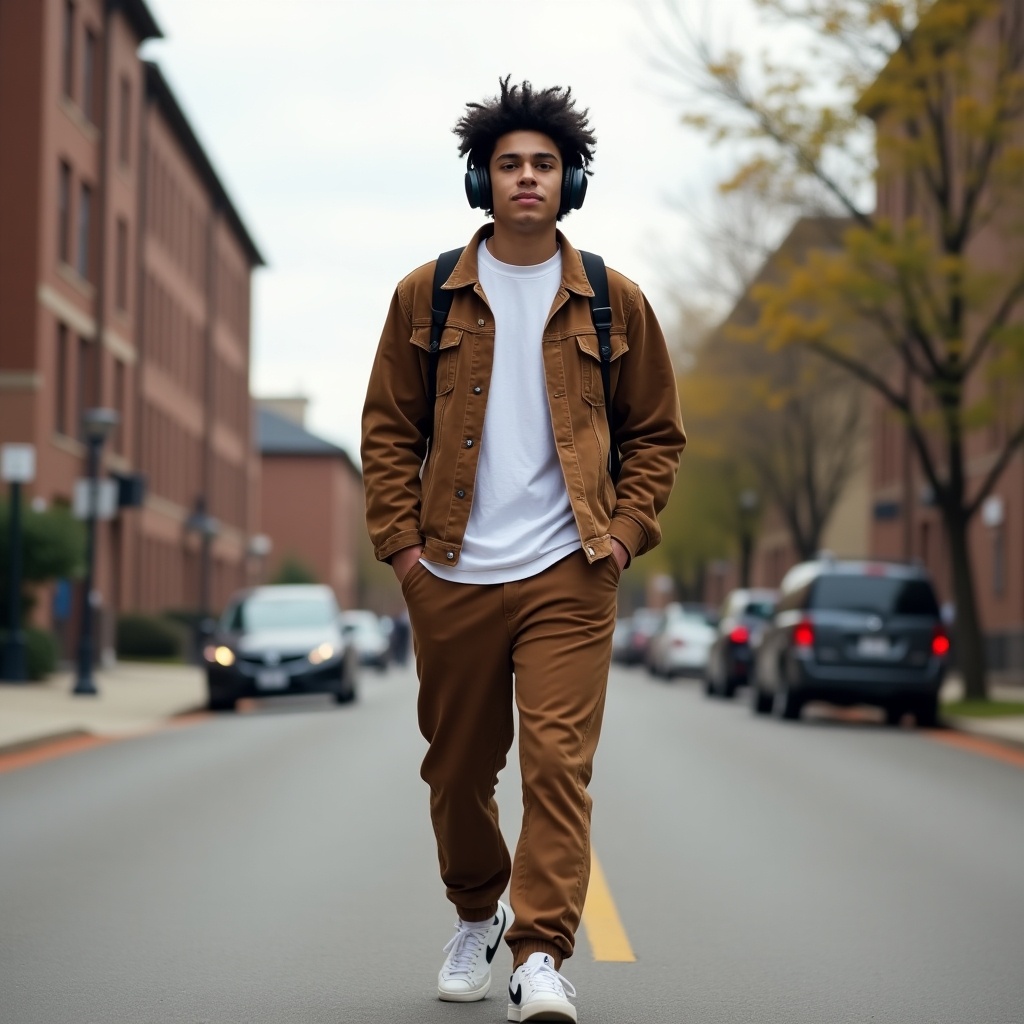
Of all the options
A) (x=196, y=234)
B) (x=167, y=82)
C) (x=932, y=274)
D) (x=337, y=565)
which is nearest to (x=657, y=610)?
(x=337, y=565)

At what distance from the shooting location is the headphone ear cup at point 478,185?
5.31 meters

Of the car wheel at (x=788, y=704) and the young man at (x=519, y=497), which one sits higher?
the young man at (x=519, y=497)

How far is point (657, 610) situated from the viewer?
319ft

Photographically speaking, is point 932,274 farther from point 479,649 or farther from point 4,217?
point 479,649

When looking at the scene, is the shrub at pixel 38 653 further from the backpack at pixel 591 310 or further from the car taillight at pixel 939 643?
the backpack at pixel 591 310

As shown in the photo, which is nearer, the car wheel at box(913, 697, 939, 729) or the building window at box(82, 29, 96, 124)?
the car wheel at box(913, 697, 939, 729)

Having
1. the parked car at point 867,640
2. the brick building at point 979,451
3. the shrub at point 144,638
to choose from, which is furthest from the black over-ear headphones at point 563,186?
the shrub at point 144,638

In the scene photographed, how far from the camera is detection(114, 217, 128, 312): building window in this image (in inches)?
1668

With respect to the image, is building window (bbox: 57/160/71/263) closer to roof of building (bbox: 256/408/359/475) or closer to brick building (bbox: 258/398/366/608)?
brick building (bbox: 258/398/366/608)

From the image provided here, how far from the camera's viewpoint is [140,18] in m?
42.8

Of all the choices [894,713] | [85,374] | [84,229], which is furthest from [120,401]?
[894,713]

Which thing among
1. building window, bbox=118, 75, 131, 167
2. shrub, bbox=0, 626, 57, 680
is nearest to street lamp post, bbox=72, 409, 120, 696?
shrub, bbox=0, 626, 57, 680

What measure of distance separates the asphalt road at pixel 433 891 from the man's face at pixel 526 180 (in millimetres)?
2109

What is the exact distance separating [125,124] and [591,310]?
40095mm
